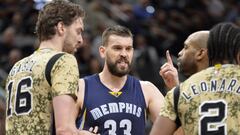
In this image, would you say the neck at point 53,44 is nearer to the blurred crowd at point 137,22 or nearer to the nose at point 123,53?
the nose at point 123,53

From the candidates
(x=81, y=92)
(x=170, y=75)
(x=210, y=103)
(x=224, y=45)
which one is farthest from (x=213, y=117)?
(x=81, y=92)

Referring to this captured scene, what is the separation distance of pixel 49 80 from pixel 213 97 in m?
1.37

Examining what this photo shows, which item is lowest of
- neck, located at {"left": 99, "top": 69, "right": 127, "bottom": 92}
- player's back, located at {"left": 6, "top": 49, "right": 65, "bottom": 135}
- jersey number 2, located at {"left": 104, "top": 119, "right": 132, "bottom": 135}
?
jersey number 2, located at {"left": 104, "top": 119, "right": 132, "bottom": 135}

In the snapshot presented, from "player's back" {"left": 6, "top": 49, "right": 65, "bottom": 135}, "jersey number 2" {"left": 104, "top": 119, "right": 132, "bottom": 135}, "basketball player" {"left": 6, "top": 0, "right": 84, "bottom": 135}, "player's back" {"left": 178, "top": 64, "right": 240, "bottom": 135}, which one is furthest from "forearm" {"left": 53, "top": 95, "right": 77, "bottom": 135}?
"jersey number 2" {"left": 104, "top": 119, "right": 132, "bottom": 135}

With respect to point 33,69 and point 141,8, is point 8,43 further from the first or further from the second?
point 33,69

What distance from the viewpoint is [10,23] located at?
1571cm

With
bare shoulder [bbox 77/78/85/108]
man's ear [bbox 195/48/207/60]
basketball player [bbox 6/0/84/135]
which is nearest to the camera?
basketball player [bbox 6/0/84/135]

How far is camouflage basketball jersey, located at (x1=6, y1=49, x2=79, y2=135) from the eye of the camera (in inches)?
233

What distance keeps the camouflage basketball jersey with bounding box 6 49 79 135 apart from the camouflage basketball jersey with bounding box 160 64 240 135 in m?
0.90

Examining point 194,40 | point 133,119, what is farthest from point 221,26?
point 133,119

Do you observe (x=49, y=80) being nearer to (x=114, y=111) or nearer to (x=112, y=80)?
(x=114, y=111)

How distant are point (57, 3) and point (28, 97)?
0.82 meters

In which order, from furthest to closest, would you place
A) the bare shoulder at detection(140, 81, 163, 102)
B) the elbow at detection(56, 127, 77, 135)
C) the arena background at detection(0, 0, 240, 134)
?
1. the arena background at detection(0, 0, 240, 134)
2. the bare shoulder at detection(140, 81, 163, 102)
3. the elbow at detection(56, 127, 77, 135)

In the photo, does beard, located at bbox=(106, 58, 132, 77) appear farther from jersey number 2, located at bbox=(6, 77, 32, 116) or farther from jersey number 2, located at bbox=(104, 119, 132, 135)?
jersey number 2, located at bbox=(6, 77, 32, 116)
